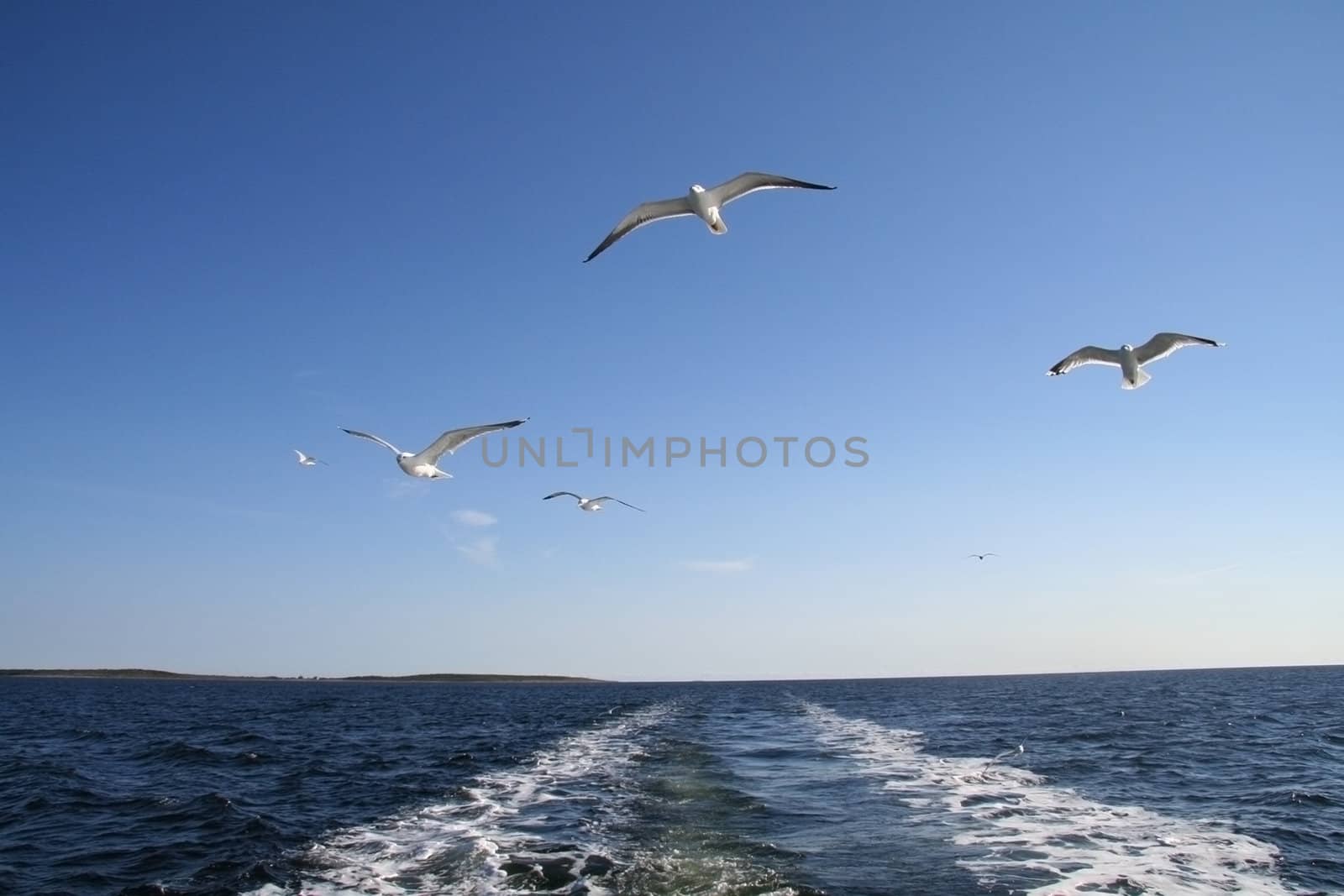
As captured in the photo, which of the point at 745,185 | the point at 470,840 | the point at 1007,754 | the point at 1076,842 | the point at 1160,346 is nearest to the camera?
the point at 1076,842

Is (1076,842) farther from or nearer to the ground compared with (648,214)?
nearer to the ground

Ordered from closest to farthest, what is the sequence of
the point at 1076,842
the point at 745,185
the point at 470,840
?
the point at 1076,842
the point at 470,840
the point at 745,185

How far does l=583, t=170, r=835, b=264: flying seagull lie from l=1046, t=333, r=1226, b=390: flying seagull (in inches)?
248

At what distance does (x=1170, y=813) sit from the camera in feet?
46.5

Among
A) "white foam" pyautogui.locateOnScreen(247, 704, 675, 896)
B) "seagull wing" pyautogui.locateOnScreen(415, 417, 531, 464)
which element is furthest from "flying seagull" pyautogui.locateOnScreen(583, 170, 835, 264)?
"white foam" pyautogui.locateOnScreen(247, 704, 675, 896)

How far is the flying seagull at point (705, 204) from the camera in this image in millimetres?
13320

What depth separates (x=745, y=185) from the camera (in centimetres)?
1351

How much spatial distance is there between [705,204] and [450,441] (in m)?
5.96

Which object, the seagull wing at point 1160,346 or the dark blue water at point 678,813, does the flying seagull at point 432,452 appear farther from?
the seagull wing at point 1160,346

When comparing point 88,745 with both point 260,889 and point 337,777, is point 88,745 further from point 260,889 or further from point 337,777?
point 260,889

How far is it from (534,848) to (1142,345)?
12.7 meters

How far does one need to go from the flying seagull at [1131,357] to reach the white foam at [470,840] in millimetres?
11080

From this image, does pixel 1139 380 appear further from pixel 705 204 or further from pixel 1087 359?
pixel 705 204

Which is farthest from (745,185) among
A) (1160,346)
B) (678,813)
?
(678,813)
